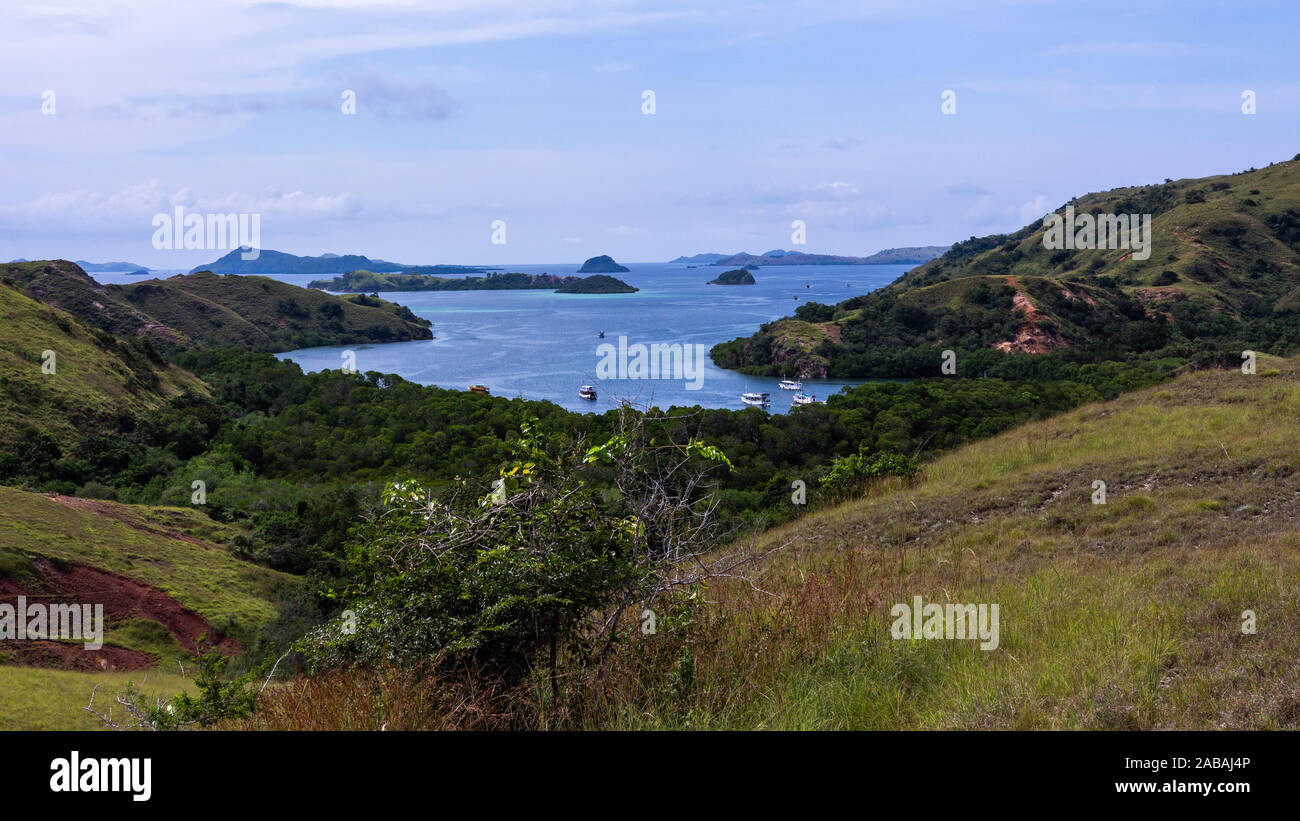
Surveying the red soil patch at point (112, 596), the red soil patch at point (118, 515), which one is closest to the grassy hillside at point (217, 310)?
the red soil patch at point (118, 515)

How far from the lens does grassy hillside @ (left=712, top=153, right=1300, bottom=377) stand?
7894 centimetres

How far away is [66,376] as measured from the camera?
4012 cm

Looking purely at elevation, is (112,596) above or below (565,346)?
below

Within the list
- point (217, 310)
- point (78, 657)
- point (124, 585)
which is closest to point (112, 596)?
point (124, 585)

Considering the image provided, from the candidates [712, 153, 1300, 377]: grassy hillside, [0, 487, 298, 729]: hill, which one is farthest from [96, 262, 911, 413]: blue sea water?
[0, 487, 298, 729]: hill

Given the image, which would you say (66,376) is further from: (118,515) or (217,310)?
(217,310)

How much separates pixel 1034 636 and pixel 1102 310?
306 ft

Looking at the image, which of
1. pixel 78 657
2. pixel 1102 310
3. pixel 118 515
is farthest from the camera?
pixel 1102 310

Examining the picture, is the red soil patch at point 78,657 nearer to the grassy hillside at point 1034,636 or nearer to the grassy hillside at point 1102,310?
the grassy hillside at point 1034,636

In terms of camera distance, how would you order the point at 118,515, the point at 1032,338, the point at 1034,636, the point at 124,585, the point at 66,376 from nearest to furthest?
the point at 1034,636 < the point at 124,585 < the point at 118,515 < the point at 66,376 < the point at 1032,338

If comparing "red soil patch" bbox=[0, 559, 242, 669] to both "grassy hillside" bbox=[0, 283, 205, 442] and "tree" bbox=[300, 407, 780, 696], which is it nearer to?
"tree" bbox=[300, 407, 780, 696]

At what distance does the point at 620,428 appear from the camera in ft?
14.5
